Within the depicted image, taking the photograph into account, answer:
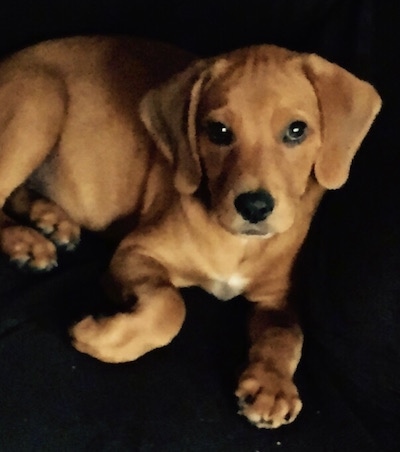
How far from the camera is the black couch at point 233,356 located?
60.9 inches

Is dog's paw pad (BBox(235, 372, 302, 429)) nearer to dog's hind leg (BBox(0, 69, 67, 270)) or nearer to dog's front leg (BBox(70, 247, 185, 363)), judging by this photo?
dog's front leg (BBox(70, 247, 185, 363))

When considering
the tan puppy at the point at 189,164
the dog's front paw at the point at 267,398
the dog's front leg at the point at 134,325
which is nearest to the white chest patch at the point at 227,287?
the tan puppy at the point at 189,164

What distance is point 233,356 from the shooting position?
1.74m

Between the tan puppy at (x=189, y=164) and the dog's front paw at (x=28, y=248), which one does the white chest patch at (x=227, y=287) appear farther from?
the dog's front paw at (x=28, y=248)

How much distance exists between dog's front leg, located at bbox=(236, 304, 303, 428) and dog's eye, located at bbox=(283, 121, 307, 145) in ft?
1.26

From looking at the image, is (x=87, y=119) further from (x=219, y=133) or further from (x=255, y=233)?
(x=255, y=233)

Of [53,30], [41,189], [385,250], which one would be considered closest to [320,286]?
[385,250]

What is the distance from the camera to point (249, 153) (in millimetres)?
1706

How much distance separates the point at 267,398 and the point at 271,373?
0.22 ft

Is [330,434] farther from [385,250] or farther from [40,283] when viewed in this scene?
[40,283]

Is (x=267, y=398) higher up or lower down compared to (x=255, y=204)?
lower down

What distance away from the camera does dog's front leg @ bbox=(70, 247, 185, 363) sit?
1657 millimetres

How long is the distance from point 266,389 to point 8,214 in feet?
2.79

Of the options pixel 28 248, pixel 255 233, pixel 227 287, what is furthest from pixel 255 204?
pixel 28 248
